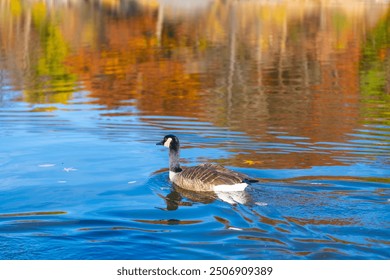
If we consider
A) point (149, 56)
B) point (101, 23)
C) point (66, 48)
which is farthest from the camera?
point (101, 23)

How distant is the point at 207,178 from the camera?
11.4 meters

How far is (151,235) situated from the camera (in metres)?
9.30

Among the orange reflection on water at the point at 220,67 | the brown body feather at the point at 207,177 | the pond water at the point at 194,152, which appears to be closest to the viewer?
the pond water at the point at 194,152

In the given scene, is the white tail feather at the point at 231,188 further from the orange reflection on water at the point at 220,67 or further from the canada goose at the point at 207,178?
the orange reflection on water at the point at 220,67

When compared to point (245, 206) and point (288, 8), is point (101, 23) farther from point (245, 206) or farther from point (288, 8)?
point (245, 206)

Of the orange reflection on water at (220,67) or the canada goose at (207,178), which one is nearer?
the canada goose at (207,178)

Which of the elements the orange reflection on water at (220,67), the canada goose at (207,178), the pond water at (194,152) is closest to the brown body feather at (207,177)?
the canada goose at (207,178)

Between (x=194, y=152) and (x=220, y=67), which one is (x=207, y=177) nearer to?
(x=194, y=152)

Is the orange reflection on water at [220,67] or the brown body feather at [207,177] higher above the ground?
the orange reflection on water at [220,67]

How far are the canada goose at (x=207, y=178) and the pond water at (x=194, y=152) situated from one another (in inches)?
8.7

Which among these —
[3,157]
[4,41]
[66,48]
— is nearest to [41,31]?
[4,41]

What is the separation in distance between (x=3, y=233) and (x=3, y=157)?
16.5 ft

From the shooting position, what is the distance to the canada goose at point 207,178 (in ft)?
36.6

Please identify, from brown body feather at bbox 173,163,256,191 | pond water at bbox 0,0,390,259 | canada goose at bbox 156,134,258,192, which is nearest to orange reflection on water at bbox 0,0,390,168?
pond water at bbox 0,0,390,259
